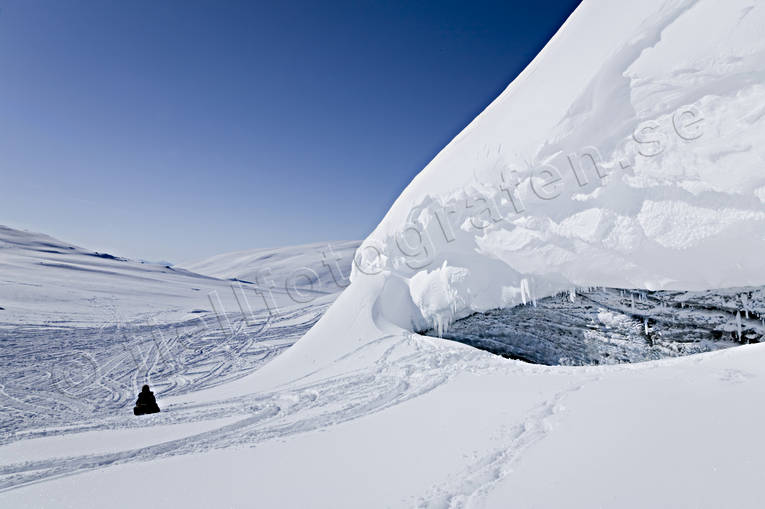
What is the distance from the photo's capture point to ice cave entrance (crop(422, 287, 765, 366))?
4.38 meters

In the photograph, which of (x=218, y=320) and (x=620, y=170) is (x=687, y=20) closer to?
(x=620, y=170)

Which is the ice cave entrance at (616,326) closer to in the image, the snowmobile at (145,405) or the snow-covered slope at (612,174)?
the snow-covered slope at (612,174)

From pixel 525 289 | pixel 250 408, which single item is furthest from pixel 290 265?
pixel 250 408

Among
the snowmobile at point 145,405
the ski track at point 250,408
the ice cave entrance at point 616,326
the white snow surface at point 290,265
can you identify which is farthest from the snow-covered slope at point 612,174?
the white snow surface at point 290,265

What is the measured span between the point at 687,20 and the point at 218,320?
1467cm

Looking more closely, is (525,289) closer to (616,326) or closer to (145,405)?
(616,326)

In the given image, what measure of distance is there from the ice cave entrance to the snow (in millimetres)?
375

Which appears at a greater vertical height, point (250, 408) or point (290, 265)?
point (290, 265)

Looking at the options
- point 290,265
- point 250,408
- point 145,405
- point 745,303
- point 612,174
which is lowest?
point 745,303

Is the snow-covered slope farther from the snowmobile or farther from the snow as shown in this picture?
the snowmobile

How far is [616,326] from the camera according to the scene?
511 cm

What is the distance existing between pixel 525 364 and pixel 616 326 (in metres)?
1.81

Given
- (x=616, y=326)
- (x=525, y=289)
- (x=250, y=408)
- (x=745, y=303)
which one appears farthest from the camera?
(x=525, y=289)

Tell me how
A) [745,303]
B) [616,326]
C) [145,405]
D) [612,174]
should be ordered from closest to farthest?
[745,303], [612,174], [145,405], [616,326]
